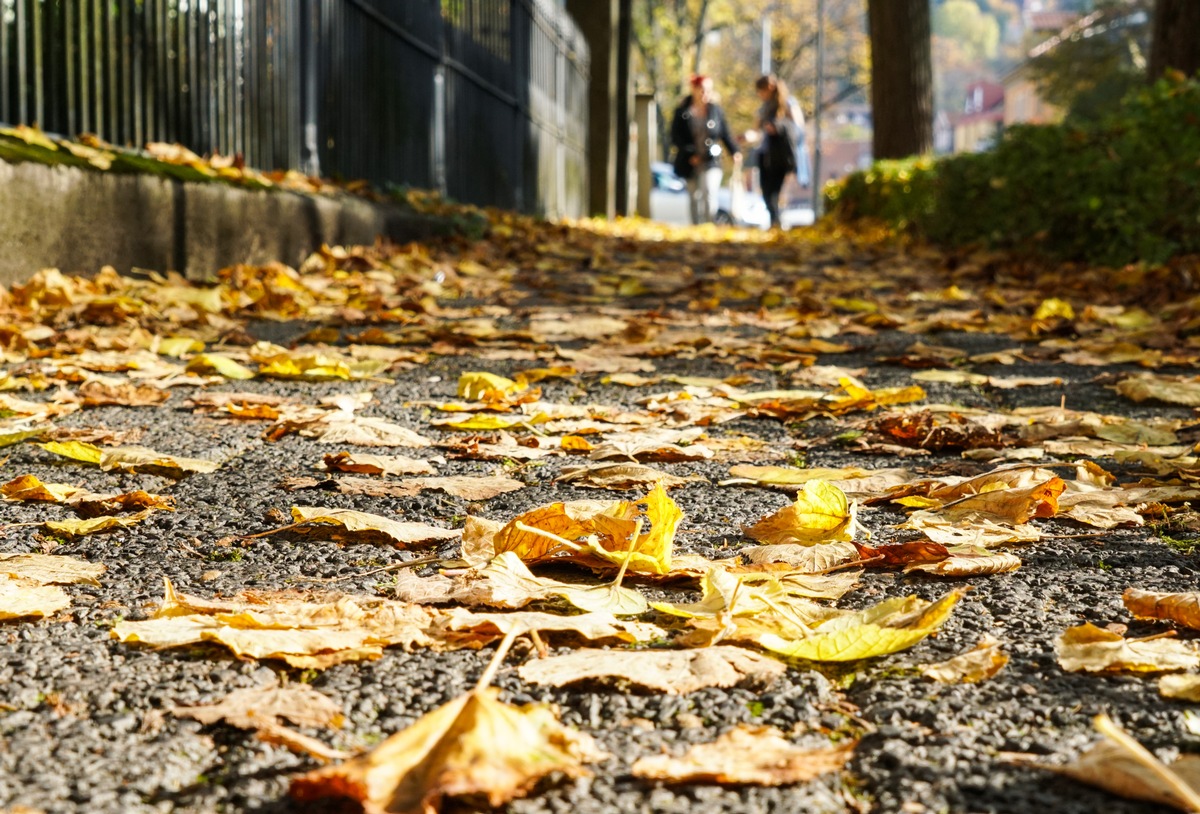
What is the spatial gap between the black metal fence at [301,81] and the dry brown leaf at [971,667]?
4.26 meters

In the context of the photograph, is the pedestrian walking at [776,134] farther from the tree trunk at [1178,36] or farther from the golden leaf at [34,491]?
the golden leaf at [34,491]

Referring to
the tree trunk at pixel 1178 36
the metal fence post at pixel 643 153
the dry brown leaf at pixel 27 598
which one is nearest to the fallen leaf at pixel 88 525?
the dry brown leaf at pixel 27 598

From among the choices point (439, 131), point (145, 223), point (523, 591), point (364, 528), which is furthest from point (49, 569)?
point (439, 131)

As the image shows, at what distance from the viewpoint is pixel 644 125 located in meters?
25.9

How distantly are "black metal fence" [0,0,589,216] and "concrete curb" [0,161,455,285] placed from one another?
0.40 meters

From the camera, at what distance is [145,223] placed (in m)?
5.04

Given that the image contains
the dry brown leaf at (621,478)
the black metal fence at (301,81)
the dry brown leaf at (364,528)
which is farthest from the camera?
the black metal fence at (301,81)

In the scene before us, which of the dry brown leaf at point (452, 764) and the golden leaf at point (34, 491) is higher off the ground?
the golden leaf at point (34, 491)

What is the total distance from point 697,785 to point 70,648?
73cm

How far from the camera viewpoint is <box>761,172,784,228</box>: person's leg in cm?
1781

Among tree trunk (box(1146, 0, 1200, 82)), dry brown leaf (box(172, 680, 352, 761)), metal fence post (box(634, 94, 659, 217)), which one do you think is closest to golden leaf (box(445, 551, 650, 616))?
dry brown leaf (box(172, 680, 352, 761))

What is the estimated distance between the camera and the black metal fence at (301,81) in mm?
4992

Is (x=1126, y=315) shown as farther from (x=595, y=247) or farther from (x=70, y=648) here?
(x=595, y=247)

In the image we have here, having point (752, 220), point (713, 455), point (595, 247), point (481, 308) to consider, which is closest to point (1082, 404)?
point (713, 455)
